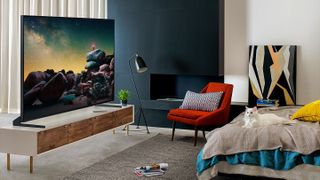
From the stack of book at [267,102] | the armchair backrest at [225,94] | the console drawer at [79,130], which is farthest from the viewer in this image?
the stack of book at [267,102]

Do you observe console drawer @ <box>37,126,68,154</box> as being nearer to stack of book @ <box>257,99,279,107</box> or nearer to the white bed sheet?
the white bed sheet

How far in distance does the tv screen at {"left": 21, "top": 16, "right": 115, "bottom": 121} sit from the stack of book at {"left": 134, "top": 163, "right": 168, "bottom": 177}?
3.94 feet

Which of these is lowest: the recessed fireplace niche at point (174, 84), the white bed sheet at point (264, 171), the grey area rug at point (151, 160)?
the grey area rug at point (151, 160)

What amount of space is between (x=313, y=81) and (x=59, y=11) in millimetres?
4373

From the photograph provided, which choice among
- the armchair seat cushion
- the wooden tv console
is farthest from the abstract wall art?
the wooden tv console

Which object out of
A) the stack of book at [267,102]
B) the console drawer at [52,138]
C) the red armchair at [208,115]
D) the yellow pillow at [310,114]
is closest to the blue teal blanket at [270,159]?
the yellow pillow at [310,114]

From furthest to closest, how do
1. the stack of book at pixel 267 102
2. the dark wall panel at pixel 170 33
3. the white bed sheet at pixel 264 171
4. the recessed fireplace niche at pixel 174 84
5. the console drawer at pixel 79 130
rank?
1. the recessed fireplace niche at pixel 174 84
2. the dark wall panel at pixel 170 33
3. the stack of book at pixel 267 102
4. the console drawer at pixel 79 130
5. the white bed sheet at pixel 264 171

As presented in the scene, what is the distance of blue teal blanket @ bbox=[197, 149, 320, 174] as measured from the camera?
3.33m

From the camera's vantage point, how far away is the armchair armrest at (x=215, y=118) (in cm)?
522

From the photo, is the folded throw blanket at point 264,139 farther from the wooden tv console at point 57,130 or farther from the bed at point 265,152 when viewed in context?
the wooden tv console at point 57,130

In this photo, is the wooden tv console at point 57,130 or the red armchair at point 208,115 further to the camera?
the red armchair at point 208,115

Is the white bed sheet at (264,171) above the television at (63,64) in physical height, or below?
below

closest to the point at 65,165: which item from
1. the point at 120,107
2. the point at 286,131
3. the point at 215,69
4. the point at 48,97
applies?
the point at 48,97

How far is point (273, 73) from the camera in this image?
6.03 m
